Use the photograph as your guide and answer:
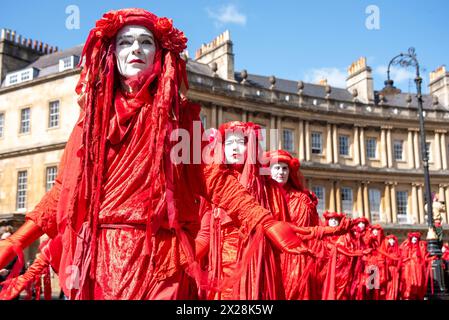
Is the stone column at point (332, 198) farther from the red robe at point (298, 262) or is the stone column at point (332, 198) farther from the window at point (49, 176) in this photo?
the red robe at point (298, 262)

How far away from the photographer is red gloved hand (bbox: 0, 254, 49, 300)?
273 centimetres

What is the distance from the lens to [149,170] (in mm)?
2596

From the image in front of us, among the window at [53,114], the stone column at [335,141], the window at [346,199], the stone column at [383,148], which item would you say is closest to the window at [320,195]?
the window at [346,199]

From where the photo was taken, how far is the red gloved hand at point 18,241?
256 centimetres

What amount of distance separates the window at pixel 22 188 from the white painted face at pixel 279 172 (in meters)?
26.0

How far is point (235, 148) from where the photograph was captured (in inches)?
173

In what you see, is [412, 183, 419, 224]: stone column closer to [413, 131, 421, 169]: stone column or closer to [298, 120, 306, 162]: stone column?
[413, 131, 421, 169]: stone column

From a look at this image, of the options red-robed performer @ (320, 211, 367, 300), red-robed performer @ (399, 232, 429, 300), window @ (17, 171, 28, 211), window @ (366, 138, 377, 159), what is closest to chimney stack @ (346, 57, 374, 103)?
window @ (366, 138, 377, 159)

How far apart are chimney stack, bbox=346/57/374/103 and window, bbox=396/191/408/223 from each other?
8.37 m

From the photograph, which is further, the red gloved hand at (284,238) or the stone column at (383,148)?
the stone column at (383,148)

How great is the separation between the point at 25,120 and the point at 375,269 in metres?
24.2

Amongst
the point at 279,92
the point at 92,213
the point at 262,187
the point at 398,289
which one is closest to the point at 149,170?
the point at 92,213

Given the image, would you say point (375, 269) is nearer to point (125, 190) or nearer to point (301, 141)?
point (125, 190)
